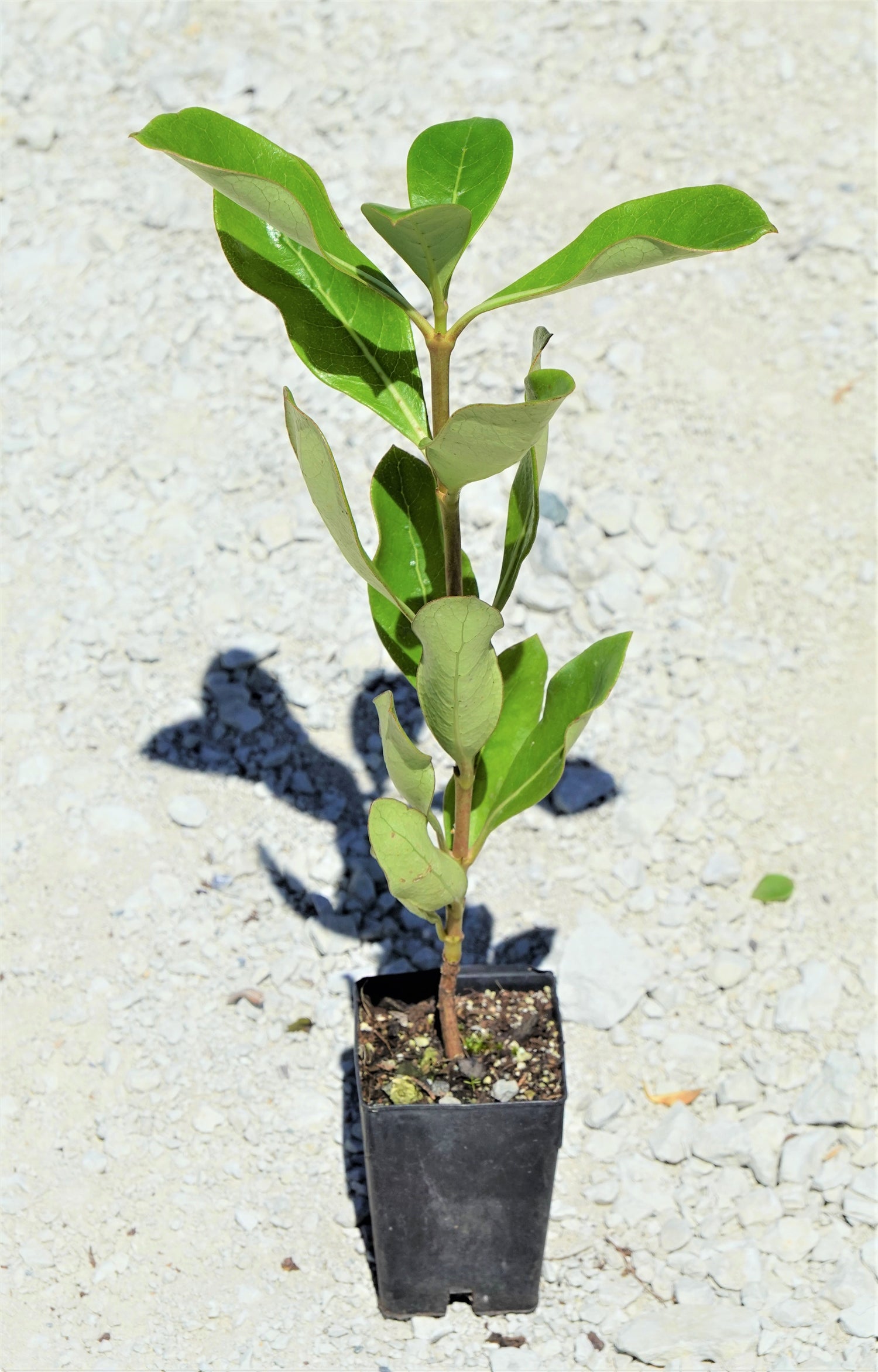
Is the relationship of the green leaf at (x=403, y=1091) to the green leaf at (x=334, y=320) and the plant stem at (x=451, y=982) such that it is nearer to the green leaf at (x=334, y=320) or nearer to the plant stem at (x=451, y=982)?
the plant stem at (x=451, y=982)

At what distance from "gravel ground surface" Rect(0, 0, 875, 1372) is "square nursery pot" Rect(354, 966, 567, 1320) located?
0.09m

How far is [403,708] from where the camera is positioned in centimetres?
243

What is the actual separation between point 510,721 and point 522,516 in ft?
1.09

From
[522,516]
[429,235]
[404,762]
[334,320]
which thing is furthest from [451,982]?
[429,235]

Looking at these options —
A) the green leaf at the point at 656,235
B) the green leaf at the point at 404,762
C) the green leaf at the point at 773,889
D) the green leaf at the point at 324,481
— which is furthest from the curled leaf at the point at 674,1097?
the green leaf at the point at 656,235

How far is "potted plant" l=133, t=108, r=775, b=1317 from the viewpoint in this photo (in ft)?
3.70

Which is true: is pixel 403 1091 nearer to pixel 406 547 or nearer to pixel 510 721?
pixel 510 721

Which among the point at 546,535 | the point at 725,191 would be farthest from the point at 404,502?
the point at 546,535

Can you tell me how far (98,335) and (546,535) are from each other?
1.17 meters

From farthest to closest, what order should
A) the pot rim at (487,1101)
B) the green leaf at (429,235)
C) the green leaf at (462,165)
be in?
the pot rim at (487,1101)
the green leaf at (462,165)
the green leaf at (429,235)

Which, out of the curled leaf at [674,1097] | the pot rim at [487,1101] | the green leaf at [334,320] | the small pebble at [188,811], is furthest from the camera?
the small pebble at [188,811]

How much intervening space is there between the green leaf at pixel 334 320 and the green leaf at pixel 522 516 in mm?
120

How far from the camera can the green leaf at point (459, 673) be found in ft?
4.16

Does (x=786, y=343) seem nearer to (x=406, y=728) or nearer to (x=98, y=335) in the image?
(x=406, y=728)
